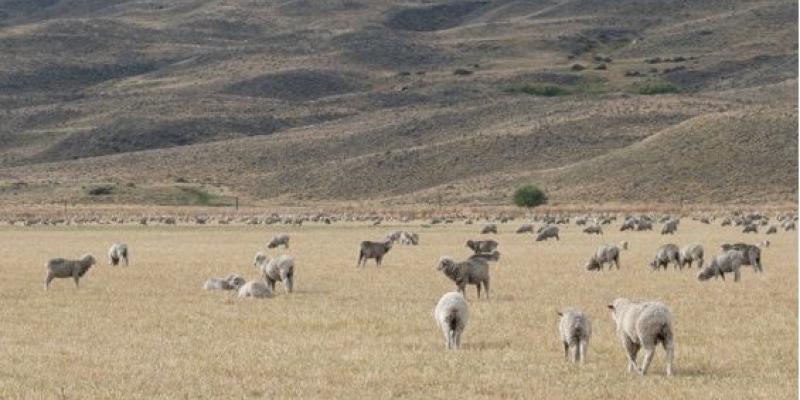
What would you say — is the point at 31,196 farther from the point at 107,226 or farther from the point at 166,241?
the point at 166,241

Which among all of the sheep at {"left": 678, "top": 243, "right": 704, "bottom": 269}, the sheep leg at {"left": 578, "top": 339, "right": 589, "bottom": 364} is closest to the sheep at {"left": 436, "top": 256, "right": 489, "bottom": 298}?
the sheep leg at {"left": 578, "top": 339, "right": 589, "bottom": 364}

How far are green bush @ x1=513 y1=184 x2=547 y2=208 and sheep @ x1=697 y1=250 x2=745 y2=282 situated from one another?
76.4 metres

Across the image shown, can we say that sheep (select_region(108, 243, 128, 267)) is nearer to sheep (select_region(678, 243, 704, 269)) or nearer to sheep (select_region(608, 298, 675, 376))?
sheep (select_region(678, 243, 704, 269))

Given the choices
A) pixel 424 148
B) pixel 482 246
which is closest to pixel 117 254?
pixel 482 246

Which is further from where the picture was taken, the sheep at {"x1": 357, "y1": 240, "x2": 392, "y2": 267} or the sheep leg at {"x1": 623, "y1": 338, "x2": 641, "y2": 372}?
the sheep at {"x1": 357, "y1": 240, "x2": 392, "y2": 267}

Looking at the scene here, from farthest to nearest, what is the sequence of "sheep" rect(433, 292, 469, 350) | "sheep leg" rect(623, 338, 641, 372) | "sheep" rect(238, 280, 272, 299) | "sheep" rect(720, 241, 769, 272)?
"sheep" rect(720, 241, 769, 272)
"sheep" rect(238, 280, 272, 299)
"sheep" rect(433, 292, 469, 350)
"sheep leg" rect(623, 338, 641, 372)

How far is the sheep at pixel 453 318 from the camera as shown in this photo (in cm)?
1888

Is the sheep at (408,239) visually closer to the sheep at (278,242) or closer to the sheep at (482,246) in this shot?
the sheep at (278,242)

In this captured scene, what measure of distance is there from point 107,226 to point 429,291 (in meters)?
51.1

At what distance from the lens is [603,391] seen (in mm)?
15367

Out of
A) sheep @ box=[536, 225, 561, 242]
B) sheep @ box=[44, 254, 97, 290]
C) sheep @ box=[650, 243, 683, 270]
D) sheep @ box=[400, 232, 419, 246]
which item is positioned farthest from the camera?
sheep @ box=[536, 225, 561, 242]

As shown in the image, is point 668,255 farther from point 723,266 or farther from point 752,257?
point 723,266

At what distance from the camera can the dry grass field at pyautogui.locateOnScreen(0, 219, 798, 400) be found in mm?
15867

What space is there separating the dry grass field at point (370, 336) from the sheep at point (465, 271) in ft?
1.81
